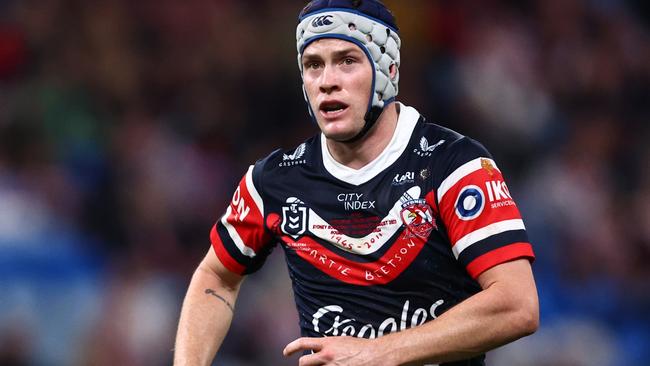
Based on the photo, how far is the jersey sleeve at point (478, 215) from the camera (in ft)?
13.4

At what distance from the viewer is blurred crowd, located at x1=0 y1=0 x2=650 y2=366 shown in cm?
834

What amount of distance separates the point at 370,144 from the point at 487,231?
729mm

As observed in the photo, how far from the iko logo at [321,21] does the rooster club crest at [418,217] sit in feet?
2.65

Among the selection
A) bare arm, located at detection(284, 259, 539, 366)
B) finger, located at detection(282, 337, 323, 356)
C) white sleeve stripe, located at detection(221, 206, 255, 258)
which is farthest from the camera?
white sleeve stripe, located at detection(221, 206, 255, 258)

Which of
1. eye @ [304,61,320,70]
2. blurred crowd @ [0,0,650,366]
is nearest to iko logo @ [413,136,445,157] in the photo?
eye @ [304,61,320,70]

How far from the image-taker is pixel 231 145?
31.4 feet

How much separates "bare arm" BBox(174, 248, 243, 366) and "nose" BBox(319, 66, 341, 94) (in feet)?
3.47

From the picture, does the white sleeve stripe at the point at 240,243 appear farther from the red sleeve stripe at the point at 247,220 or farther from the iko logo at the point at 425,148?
the iko logo at the point at 425,148

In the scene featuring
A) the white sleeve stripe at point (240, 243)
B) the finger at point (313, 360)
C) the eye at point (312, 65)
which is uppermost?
the eye at point (312, 65)

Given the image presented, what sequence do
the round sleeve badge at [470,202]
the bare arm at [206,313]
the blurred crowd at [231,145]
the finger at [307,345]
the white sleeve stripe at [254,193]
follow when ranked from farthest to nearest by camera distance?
the blurred crowd at [231,145] → the white sleeve stripe at [254,193] → the bare arm at [206,313] → the round sleeve badge at [470,202] → the finger at [307,345]

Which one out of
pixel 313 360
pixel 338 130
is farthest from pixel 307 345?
pixel 338 130

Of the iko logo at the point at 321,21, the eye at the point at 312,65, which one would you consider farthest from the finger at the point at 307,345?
the iko logo at the point at 321,21

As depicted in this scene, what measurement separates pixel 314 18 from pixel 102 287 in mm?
4453

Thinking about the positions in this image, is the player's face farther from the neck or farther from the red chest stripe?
the red chest stripe
